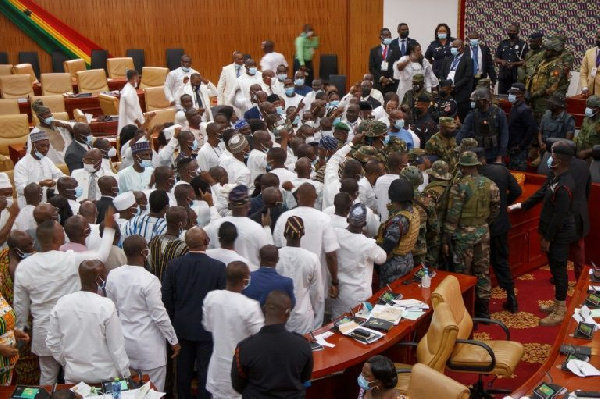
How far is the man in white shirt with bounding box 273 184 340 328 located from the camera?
6.07m

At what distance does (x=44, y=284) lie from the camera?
17.6ft

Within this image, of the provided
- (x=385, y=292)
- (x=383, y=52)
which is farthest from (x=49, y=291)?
(x=383, y=52)

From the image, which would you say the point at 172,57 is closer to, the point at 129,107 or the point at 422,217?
the point at 129,107

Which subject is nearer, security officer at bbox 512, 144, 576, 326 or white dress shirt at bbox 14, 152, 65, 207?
security officer at bbox 512, 144, 576, 326

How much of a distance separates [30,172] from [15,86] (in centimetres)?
656

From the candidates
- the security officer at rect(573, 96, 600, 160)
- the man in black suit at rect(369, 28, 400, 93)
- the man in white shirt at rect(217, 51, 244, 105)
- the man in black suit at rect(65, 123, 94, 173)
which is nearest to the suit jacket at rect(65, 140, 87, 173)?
the man in black suit at rect(65, 123, 94, 173)

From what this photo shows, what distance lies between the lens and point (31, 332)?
5574 mm

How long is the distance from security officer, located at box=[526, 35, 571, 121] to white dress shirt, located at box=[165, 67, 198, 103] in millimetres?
5091

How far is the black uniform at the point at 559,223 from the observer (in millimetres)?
7102

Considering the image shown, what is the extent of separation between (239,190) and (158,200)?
65 centimetres

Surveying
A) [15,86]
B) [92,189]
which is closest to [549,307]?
[92,189]

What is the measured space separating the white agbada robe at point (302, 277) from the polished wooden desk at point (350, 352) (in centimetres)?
19

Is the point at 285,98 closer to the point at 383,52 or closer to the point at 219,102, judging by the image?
the point at 219,102

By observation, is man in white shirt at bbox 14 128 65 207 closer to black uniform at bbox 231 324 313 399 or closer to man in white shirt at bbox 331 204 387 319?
man in white shirt at bbox 331 204 387 319
